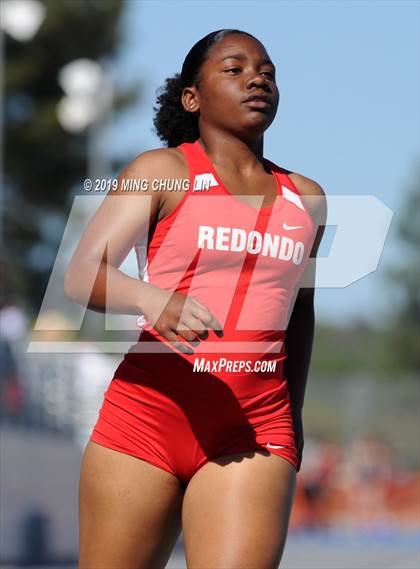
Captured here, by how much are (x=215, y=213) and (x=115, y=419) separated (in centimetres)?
57

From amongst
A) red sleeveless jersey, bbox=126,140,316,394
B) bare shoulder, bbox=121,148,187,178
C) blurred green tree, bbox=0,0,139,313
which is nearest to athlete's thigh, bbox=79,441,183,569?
red sleeveless jersey, bbox=126,140,316,394

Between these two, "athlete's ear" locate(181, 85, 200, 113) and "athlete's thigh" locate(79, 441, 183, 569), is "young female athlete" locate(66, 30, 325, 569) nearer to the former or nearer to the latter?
"athlete's thigh" locate(79, 441, 183, 569)

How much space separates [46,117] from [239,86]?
102ft

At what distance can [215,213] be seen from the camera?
2.92 metres

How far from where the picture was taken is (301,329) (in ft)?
10.4

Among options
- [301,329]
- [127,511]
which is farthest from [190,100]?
[127,511]

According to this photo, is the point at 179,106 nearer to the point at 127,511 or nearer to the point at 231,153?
the point at 231,153

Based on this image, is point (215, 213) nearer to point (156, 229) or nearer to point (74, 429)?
point (156, 229)

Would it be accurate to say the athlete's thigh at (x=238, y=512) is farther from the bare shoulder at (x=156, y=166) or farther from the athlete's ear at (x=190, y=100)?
the athlete's ear at (x=190, y=100)

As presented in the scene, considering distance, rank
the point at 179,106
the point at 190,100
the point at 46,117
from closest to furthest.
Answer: the point at 190,100, the point at 179,106, the point at 46,117

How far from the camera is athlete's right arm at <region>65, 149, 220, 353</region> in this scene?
267cm

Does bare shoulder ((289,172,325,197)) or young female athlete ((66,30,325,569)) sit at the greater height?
bare shoulder ((289,172,325,197))

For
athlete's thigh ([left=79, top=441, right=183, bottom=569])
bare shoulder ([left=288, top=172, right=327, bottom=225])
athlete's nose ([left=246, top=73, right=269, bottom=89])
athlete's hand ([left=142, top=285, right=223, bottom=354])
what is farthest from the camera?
bare shoulder ([left=288, top=172, right=327, bottom=225])

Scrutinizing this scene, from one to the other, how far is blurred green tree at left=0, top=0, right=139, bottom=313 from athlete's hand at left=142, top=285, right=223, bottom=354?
28827 mm
